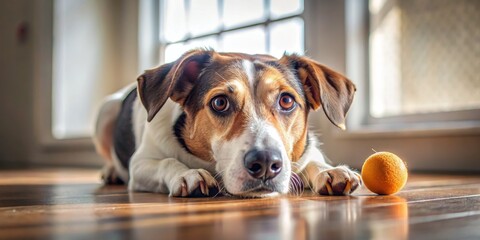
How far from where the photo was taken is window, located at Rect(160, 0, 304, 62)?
374 centimetres

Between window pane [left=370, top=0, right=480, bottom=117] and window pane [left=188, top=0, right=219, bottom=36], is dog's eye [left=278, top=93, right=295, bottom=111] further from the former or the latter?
window pane [left=188, top=0, right=219, bottom=36]

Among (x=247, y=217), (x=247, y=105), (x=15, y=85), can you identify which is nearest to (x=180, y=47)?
(x=15, y=85)

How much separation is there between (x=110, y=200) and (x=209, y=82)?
0.45 m

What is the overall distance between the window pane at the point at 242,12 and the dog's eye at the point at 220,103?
2.28 metres

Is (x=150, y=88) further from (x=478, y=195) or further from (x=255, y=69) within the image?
(x=478, y=195)

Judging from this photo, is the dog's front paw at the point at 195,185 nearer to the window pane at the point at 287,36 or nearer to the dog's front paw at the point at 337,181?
the dog's front paw at the point at 337,181

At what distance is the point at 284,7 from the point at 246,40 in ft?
1.33

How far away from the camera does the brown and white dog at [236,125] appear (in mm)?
1555

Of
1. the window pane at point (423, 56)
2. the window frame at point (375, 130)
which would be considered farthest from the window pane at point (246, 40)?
the window pane at point (423, 56)

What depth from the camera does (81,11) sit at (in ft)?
17.1

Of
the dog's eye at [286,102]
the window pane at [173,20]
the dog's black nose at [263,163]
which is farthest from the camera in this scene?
the window pane at [173,20]

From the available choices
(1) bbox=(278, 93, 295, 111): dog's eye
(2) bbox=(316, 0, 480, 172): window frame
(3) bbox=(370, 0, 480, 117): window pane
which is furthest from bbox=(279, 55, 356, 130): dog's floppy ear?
(3) bbox=(370, 0, 480, 117): window pane

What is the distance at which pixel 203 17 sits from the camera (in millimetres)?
4355

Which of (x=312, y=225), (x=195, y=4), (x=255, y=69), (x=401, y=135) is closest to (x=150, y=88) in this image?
(x=255, y=69)
